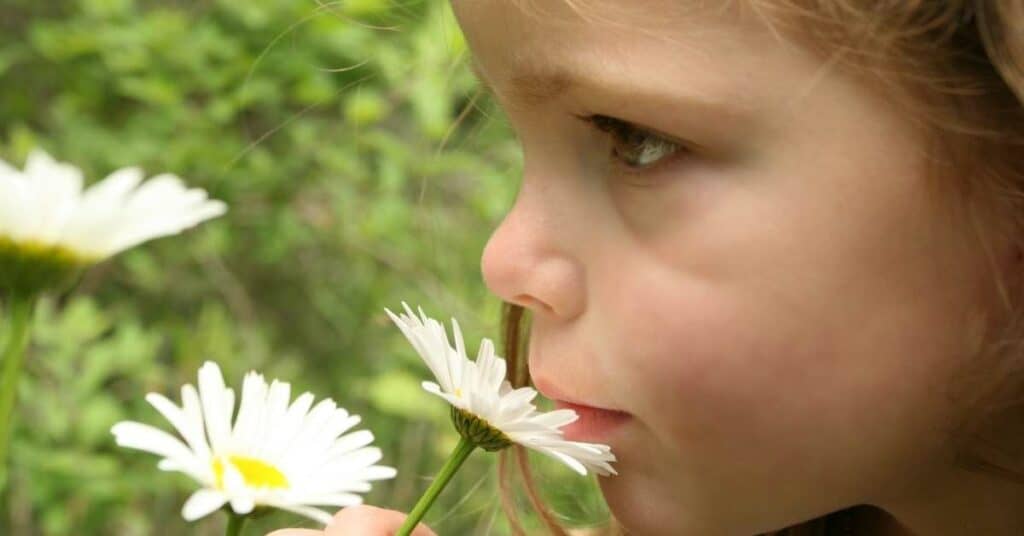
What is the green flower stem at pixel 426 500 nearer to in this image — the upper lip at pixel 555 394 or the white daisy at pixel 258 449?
the white daisy at pixel 258 449

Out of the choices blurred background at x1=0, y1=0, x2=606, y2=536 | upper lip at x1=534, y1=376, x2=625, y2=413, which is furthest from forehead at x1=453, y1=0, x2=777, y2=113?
blurred background at x1=0, y1=0, x2=606, y2=536

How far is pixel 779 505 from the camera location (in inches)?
33.1

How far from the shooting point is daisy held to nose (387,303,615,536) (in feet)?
2.19

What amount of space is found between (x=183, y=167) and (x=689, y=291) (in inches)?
51.3

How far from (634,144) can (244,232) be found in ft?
4.62

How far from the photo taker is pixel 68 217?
572 mm

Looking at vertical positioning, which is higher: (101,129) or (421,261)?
(101,129)

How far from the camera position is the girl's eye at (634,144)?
806 millimetres

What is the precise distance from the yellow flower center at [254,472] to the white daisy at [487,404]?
70mm

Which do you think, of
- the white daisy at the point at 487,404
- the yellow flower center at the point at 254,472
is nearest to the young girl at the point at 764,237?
the white daisy at the point at 487,404

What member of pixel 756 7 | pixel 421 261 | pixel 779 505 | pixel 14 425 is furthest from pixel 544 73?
pixel 421 261

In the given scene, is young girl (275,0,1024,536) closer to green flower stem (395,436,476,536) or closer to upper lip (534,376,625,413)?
upper lip (534,376,625,413)

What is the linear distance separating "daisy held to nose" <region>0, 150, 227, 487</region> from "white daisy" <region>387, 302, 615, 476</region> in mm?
128

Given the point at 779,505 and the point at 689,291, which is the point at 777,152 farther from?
the point at 779,505
